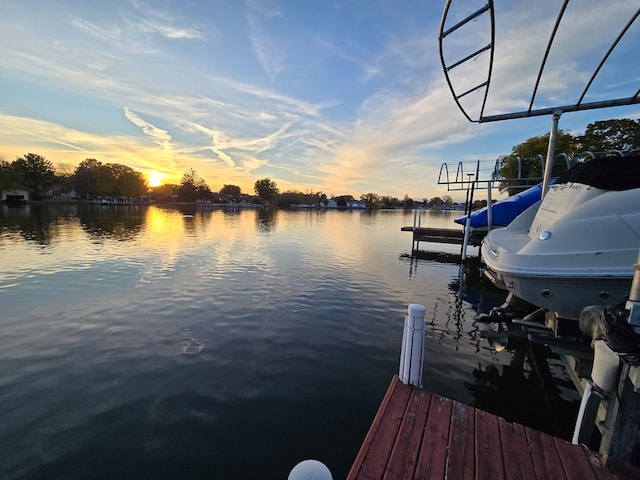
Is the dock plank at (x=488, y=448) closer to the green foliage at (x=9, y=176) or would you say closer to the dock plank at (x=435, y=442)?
the dock plank at (x=435, y=442)

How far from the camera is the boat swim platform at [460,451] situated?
247 cm

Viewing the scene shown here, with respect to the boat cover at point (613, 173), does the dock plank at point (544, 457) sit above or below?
below

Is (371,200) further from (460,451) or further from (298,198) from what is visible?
(460,451)

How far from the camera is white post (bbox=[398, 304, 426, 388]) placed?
3.53m

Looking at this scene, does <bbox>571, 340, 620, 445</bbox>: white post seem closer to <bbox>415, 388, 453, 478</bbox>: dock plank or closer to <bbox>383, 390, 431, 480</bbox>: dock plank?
<bbox>415, 388, 453, 478</bbox>: dock plank

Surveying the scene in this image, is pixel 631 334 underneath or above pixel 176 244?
above

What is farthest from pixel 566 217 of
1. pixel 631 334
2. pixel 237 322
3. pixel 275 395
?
pixel 237 322

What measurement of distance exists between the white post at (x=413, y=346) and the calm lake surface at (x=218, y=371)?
118 centimetres

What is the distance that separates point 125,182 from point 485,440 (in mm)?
116015

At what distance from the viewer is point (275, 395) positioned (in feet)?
15.5

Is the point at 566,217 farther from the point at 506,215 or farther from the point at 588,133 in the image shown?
the point at 588,133

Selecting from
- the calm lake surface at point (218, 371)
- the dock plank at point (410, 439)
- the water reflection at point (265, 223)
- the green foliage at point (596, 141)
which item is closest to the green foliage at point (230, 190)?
the water reflection at point (265, 223)

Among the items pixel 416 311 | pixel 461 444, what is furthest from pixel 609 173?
pixel 461 444

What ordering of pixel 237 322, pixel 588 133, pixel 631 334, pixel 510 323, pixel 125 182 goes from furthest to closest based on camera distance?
pixel 125 182 < pixel 588 133 < pixel 237 322 < pixel 510 323 < pixel 631 334
